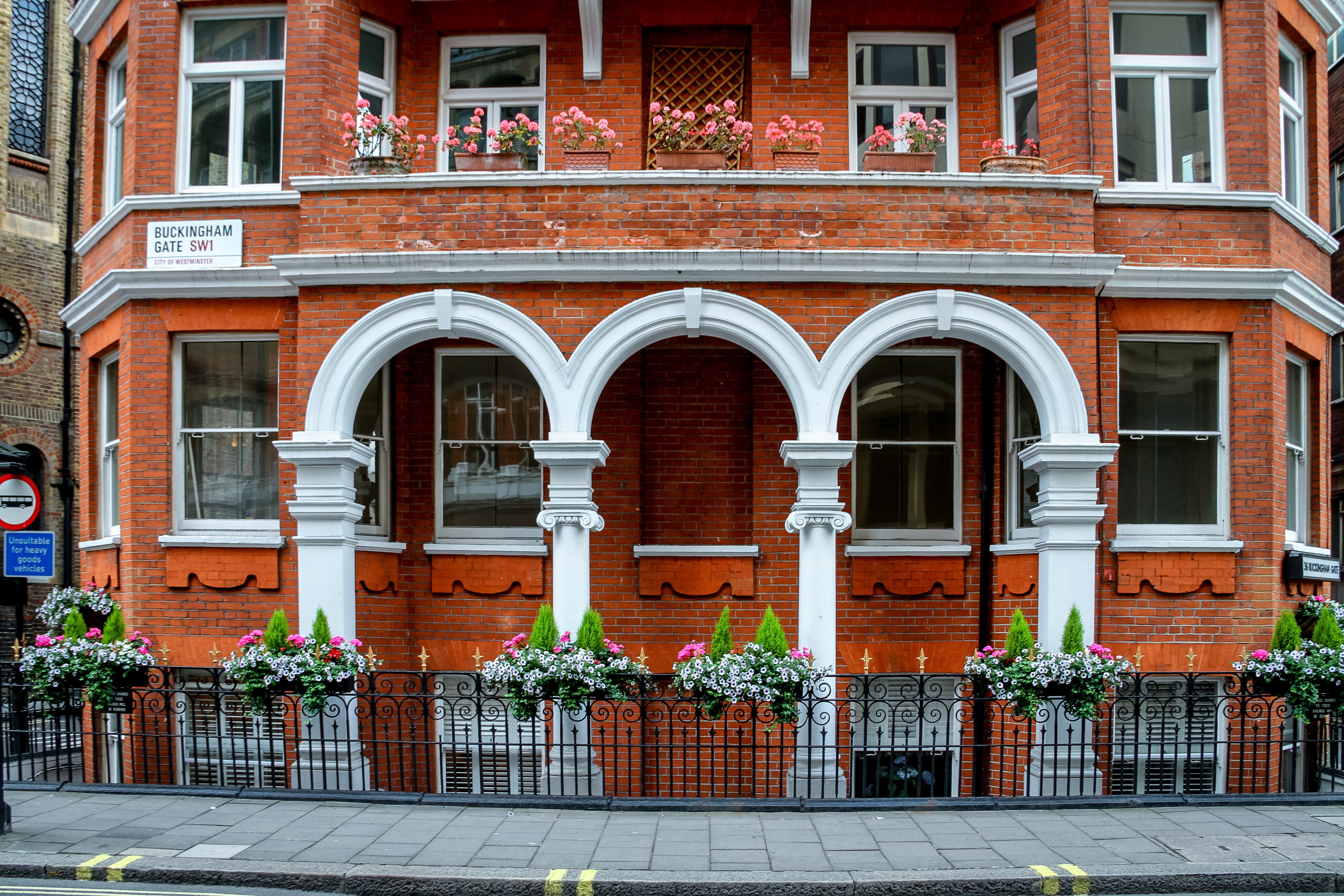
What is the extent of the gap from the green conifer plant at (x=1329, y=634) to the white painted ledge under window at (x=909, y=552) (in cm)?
308

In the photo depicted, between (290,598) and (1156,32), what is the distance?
10219mm

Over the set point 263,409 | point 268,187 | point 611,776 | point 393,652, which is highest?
point 268,187

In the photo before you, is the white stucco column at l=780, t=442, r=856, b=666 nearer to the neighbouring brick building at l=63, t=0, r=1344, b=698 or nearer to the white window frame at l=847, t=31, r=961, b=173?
the neighbouring brick building at l=63, t=0, r=1344, b=698

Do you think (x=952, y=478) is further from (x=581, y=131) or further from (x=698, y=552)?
(x=581, y=131)

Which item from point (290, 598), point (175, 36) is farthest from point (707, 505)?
point (175, 36)

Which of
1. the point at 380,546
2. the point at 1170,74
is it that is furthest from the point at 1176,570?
the point at 380,546

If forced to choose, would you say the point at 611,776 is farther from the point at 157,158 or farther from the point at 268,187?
the point at 157,158

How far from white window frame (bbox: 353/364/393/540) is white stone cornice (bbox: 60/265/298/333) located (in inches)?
50.1

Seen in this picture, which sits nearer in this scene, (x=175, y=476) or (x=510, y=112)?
(x=175, y=476)

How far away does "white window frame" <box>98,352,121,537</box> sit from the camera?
12.7m

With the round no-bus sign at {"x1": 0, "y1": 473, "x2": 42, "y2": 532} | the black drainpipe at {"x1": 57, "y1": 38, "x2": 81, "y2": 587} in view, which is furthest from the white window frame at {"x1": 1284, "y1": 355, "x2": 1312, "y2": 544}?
the black drainpipe at {"x1": 57, "y1": 38, "x2": 81, "y2": 587}

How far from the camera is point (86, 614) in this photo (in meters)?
12.0

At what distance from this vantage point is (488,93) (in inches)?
481

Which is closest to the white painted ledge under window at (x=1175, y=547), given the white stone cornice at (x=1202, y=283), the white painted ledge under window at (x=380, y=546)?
the white stone cornice at (x=1202, y=283)
